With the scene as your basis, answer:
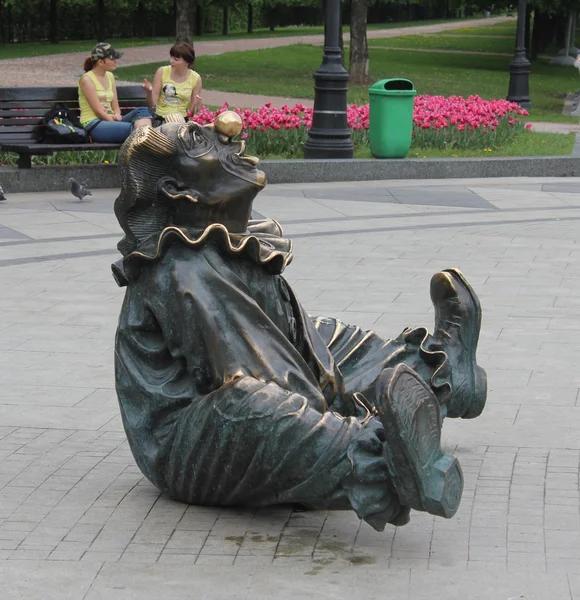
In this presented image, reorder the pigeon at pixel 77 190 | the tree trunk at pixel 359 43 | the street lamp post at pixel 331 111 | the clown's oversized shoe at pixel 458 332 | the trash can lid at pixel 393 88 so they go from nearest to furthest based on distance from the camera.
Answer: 1. the clown's oversized shoe at pixel 458 332
2. the pigeon at pixel 77 190
3. the trash can lid at pixel 393 88
4. the street lamp post at pixel 331 111
5. the tree trunk at pixel 359 43

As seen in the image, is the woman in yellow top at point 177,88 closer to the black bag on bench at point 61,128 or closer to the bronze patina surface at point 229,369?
the black bag on bench at point 61,128

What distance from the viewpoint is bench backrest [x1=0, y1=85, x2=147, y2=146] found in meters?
12.8

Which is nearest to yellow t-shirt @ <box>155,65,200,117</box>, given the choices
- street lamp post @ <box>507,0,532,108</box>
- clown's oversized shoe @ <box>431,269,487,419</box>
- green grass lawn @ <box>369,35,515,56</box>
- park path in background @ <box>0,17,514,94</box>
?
clown's oversized shoe @ <box>431,269,487,419</box>

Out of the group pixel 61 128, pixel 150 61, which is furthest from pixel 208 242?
pixel 150 61

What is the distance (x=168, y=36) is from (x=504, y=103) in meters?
37.4

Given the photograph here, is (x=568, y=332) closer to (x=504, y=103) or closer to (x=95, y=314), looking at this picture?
(x=95, y=314)

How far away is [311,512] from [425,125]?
1150 centimetres

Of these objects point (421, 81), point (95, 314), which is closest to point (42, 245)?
point (95, 314)

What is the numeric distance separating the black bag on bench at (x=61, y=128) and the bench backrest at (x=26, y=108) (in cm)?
16

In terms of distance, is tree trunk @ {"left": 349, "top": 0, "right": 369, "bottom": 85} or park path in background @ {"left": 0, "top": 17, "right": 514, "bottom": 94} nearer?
park path in background @ {"left": 0, "top": 17, "right": 514, "bottom": 94}

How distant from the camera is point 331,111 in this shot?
1404cm

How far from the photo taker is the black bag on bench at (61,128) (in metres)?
12.6

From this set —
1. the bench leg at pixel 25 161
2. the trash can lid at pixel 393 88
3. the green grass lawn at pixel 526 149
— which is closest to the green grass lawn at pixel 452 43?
the green grass lawn at pixel 526 149

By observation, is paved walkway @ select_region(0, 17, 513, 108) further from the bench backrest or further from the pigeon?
the pigeon
